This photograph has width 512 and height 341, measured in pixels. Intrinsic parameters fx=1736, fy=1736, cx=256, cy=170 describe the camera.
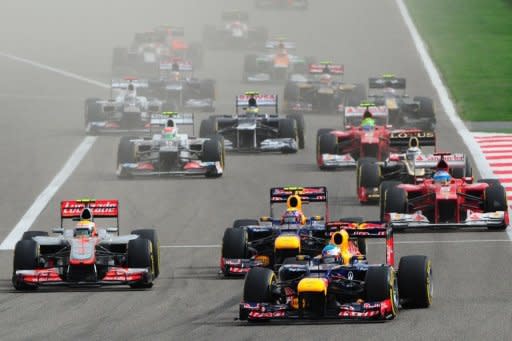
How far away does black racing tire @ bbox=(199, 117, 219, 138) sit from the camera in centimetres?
4903

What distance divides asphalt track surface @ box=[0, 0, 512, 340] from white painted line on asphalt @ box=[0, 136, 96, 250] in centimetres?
23

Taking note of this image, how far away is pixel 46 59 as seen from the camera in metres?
79.8

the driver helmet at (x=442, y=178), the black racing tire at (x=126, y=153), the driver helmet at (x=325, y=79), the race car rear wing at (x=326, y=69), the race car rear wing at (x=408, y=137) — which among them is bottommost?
the driver helmet at (x=442, y=178)

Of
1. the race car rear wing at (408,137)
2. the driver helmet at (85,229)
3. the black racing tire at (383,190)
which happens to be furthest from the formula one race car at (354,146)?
the driver helmet at (85,229)

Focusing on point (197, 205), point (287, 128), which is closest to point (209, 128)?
point (287, 128)

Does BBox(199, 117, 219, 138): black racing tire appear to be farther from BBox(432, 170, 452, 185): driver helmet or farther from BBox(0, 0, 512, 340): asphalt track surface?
BBox(432, 170, 452, 185): driver helmet

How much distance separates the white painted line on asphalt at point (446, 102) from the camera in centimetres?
4537

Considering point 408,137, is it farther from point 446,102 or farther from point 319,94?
point 446,102

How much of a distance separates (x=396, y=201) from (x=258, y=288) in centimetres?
1020

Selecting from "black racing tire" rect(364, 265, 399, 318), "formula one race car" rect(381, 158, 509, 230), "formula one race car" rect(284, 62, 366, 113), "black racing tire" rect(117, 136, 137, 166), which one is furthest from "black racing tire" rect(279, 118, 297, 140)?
"black racing tire" rect(364, 265, 399, 318)

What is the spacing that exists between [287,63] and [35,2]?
41332 mm

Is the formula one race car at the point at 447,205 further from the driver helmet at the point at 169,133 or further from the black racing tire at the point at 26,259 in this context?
the driver helmet at the point at 169,133

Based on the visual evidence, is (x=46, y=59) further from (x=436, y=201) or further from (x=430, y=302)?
(x=430, y=302)

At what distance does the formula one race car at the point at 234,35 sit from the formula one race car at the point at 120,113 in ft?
87.5
